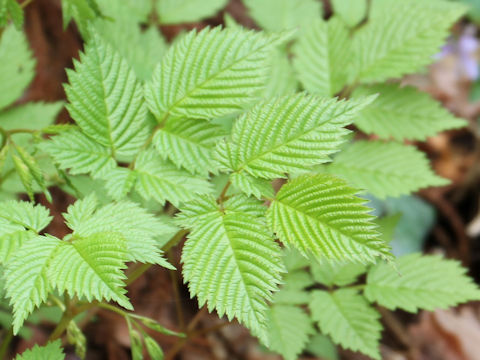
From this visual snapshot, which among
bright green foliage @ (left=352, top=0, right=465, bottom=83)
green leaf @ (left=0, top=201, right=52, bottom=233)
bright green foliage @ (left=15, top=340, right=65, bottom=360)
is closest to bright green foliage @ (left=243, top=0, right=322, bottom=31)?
bright green foliage @ (left=352, top=0, right=465, bottom=83)

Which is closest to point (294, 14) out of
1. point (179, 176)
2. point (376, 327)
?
point (179, 176)

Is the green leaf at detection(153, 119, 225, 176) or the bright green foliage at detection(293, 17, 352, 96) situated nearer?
the green leaf at detection(153, 119, 225, 176)

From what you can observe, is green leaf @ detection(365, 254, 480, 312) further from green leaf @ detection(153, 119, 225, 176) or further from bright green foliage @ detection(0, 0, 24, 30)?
bright green foliage @ detection(0, 0, 24, 30)

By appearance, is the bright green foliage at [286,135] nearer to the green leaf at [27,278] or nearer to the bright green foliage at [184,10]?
the green leaf at [27,278]

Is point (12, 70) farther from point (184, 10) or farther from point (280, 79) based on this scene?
point (280, 79)

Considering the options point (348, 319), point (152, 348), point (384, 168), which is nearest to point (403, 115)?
point (384, 168)

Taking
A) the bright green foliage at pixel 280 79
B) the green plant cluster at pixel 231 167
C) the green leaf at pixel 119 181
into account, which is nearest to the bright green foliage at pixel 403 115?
the green plant cluster at pixel 231 167
